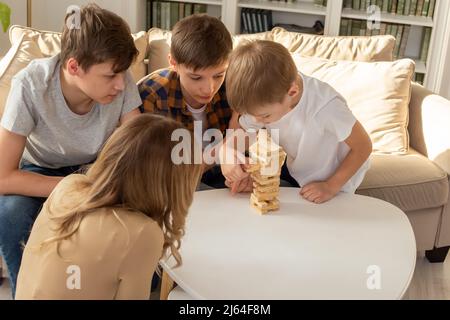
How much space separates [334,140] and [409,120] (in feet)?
2.60

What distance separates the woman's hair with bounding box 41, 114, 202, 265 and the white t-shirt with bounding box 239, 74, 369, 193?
0.57 metres

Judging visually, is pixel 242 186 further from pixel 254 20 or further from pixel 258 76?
pixel 254 20

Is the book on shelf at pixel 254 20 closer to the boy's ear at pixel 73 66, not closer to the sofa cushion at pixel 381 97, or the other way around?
the sofa cushion at pixel 381 97

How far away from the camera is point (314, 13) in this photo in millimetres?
3203

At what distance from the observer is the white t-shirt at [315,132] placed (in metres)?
1.61

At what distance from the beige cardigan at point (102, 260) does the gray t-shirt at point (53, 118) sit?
1.67ft

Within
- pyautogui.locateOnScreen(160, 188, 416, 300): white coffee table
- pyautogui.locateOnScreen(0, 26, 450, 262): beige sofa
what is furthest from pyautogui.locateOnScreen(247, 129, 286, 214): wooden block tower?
pyautogui.locateOnScreen(0, 26, 450, 262): beige sofa

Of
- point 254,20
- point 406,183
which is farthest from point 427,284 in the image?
point 254,20

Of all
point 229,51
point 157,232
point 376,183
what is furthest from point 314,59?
point 157,232

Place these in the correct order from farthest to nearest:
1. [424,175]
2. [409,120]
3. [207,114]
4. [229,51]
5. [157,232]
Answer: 1. [409,120]
2. [424,175]
3. [207,114]
4. [229,51]
5. [157,232]

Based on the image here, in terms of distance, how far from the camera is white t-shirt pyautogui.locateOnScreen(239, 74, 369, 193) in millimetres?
1612

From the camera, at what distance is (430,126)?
7.32ft

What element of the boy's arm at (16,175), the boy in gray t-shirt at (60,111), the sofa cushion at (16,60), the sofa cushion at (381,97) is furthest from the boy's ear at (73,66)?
the sofa cushion at (381,97)
